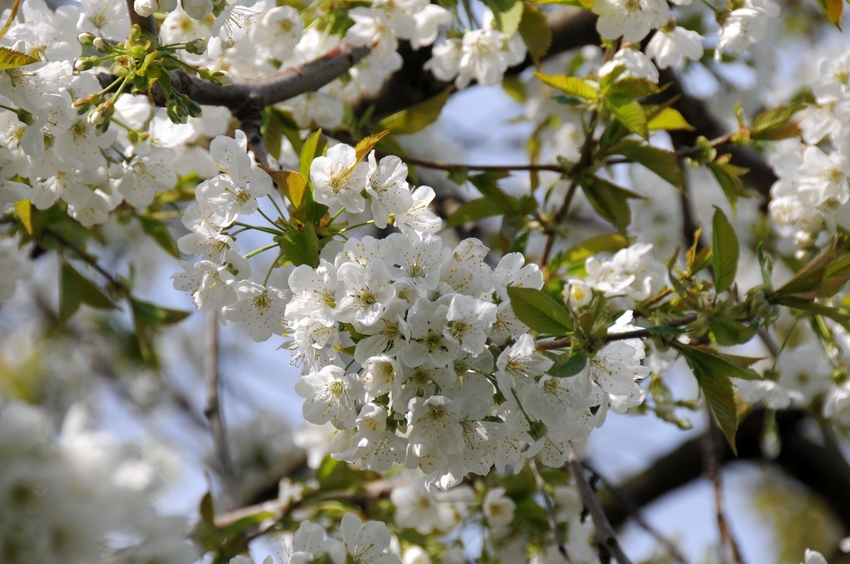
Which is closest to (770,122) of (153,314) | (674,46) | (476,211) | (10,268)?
(674,46)

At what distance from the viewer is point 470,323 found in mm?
902

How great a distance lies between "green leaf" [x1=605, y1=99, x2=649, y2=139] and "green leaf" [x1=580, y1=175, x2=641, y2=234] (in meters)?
0.18

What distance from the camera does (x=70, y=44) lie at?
1256 mm

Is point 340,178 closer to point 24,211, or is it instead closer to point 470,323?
point 470,323

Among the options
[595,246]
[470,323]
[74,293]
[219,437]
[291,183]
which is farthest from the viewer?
[219,437]

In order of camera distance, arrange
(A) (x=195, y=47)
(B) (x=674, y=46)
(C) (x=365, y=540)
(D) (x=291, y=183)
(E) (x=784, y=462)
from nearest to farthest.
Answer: (D) (x=291, y=183)
(A) (x=195, y=47)
(C) (x=365, y=540)
(B) (x=674, y=46)
(E) (x=784, y=462)

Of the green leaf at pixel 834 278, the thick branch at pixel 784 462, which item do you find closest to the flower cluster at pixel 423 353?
the green leaf at pixel 834 278

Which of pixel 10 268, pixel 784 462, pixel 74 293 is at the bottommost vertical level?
pixel 784 462

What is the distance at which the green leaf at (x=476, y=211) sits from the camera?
156 cm

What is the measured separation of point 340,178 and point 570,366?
42 centimetres

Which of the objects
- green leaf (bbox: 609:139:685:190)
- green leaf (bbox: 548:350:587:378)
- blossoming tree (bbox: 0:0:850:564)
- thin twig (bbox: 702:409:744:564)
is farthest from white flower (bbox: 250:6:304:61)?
thin twig (bbox: 702:409:744:564)

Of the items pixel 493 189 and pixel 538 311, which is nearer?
pixel 538 311

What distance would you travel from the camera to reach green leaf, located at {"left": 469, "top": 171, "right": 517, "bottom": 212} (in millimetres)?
1575

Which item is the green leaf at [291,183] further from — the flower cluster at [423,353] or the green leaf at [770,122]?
the green leaf at [770,122]
